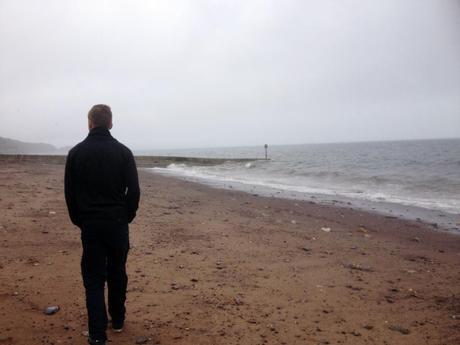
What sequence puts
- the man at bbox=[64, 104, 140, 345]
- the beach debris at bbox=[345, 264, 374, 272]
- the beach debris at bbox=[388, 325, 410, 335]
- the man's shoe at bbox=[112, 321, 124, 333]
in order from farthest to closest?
the beach debris at bbox=[345, 264, 374, 272], the beach debris at bbox=[388, 325, 410, 335], the man's shoe at bbox=[112, 321, 124, 333], the man at bbox=[64, 104, 140, 345]

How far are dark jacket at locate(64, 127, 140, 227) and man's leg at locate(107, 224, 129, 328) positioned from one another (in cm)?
14

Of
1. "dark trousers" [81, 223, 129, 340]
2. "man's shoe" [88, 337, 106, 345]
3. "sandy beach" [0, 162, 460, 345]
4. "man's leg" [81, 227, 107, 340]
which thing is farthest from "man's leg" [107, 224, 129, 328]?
"man's shoe" [88, 337, 106, 345]

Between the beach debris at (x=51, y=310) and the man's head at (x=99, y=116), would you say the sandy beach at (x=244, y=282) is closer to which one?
the beach debris at (x=51, y=310)

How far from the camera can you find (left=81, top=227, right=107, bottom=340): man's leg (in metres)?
3.12

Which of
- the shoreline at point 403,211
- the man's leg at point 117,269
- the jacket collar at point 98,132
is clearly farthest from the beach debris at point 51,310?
the shoreline at point 403,211

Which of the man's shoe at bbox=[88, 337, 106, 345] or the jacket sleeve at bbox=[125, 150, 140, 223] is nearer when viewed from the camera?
the man's shoe at bbox=[88, 337, 106, 345]

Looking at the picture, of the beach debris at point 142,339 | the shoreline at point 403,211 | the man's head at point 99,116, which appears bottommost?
the shoreline at point 403,211

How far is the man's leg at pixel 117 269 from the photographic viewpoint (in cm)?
321

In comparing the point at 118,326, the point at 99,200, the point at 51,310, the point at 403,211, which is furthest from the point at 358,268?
the point at 403,211

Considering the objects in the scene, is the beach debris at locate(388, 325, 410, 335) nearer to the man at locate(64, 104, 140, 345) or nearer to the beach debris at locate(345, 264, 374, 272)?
the beach debris at locate(345, 264, 374, 272)

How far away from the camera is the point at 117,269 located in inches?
133

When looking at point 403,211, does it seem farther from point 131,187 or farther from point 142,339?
point 131,187

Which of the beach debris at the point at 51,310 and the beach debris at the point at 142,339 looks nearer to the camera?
the beach debris at the point at 142,339

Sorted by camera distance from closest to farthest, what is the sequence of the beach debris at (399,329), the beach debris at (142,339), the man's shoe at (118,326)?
the beach debris at (142,339) → the man's shoe at (118,326) → the beach debris at (399,329)
